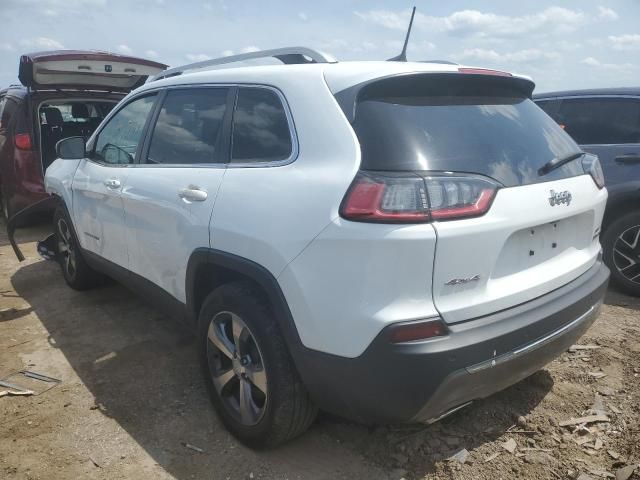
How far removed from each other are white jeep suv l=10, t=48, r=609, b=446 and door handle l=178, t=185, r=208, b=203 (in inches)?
0.6

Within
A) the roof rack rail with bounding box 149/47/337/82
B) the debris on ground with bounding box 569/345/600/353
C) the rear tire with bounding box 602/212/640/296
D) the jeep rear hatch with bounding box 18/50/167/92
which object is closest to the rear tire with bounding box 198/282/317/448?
the roof rack rail with bounding box 149/47/337/82

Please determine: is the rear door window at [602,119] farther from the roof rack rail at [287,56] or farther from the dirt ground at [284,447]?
the roof rack rail at [287,56]

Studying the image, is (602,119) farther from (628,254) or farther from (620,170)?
(628,254)

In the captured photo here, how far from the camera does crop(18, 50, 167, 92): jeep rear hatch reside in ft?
18.0

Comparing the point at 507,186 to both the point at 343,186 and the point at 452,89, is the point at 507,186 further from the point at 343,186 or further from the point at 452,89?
the point at 343,186

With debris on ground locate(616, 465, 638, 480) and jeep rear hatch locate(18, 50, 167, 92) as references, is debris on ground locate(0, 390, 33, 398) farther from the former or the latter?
jeep rear hatch locate(18, 50, 167, 92)

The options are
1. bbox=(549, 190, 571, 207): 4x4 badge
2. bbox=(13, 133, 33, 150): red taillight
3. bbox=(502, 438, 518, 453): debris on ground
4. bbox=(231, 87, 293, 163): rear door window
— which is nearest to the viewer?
bbox=(549, 190, 571, 207): 4x4 badge

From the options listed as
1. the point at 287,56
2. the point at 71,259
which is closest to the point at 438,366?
the point at 287,56

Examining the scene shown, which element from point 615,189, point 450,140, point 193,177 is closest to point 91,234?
point 193,177

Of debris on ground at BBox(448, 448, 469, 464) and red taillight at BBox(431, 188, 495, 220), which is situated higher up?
red taillight at BBox(431, 188, 495, 220)

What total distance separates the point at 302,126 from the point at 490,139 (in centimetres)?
81

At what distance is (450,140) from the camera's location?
2115 mm

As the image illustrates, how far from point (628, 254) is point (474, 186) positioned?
3.33m

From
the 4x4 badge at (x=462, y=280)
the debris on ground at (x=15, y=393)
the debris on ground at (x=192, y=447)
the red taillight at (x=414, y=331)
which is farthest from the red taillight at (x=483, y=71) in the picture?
the debris on ground at (x=15, y=393)
